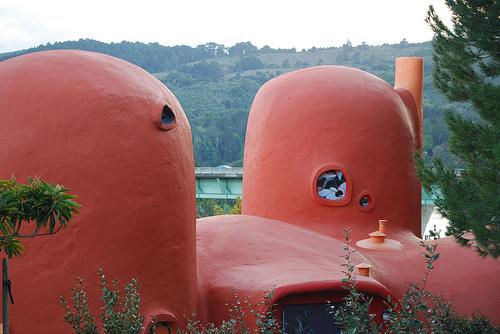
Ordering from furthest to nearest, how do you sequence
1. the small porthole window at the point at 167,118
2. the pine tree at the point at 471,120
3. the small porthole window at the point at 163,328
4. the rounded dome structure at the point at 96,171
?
the pine tree at the point at 471,120
the small porthole window at the point at 167,118
the small porthole window at the point at 163,328
the rounded dome structure at the point at 96,171

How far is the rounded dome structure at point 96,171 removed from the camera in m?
7.62

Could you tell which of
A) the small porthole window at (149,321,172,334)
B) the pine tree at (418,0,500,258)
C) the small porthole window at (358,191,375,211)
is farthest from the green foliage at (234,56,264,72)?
the small porthole window at (149,321,172,334)

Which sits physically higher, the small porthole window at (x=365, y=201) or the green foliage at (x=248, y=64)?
the small porthole window at (x=365, y=201)

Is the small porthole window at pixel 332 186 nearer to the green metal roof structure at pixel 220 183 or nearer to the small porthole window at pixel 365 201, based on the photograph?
the small porthole window at pixel 365 201

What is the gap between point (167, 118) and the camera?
8.75m

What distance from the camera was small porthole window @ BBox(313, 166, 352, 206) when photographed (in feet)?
43.7

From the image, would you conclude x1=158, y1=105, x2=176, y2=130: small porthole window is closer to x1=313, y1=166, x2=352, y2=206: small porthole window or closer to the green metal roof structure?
x1=313, y1=166, x2=352, y2=206: small porthole window

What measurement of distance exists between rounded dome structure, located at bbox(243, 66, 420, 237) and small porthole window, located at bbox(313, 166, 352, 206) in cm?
2

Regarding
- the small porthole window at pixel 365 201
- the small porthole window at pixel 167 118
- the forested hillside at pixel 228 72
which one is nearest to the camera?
the small porthole window at pixel 167 118

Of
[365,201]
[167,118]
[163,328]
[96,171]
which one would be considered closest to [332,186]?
[365,201]

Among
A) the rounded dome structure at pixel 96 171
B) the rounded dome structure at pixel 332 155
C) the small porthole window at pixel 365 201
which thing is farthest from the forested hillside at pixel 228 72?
→ the rounded dome structure at pixel 96 171

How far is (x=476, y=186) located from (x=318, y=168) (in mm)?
4034

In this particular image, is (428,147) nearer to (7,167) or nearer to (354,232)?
(354,232)

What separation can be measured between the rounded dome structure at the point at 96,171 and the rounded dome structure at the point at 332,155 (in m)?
4.96
